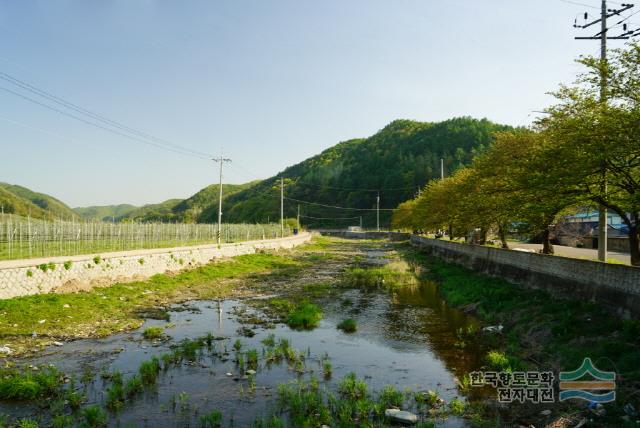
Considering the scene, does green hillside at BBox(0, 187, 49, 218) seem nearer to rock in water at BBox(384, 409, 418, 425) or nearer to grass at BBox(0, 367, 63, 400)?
grass at BBox(0, 367, 63, 400)

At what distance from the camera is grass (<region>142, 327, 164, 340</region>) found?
17156 millimetres

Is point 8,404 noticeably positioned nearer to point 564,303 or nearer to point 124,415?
point 124,415

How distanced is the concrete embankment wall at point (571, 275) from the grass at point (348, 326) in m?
9.99

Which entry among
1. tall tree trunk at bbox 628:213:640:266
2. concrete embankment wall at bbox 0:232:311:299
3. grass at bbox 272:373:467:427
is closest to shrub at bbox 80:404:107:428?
grass at bbox 272:373:467:427

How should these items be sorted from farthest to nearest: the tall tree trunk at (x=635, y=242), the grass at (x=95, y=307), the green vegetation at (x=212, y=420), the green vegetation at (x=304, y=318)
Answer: the green vegetation at (x=304, y=318) < the tall tree trunk at (x=635, y=242) < the grass at (x=95, y=307) < the green vegetation at (x=212, y=420)

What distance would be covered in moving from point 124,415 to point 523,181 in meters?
19.5

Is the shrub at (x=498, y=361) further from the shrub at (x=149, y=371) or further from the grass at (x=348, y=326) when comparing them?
the shrub at (x=149, y=371)

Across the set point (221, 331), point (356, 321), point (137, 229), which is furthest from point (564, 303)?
point (137, 229)

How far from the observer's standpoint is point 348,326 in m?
19.6

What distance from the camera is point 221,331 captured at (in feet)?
60.9

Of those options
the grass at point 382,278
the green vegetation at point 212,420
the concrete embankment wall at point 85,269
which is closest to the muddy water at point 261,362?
the green vegetation at point 212,420

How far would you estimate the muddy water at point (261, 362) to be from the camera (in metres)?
10.7

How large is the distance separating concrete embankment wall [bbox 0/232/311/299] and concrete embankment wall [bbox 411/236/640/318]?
25347 mm

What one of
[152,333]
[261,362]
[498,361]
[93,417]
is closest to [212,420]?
[93,417]
